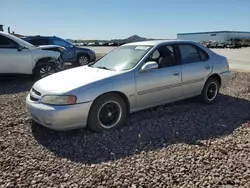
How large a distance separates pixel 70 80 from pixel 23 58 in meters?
4.75

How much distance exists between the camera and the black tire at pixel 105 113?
420 centimetres

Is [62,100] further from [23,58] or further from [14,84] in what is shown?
[14,84]

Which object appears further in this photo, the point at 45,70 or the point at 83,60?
the point at 83,60

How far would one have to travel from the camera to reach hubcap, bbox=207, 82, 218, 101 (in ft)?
20.0

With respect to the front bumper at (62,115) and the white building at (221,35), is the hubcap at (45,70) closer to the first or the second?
the front bumper at (62,115)

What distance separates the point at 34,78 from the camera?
29.2ft

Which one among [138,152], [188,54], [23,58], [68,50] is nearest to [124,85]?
[138,152]

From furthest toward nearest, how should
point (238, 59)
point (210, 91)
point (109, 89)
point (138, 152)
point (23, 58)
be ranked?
point (238, 59)
point (23, 58)
point (210, 91)
point (109, 89)
point (138, 152)

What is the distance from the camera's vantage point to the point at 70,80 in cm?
440

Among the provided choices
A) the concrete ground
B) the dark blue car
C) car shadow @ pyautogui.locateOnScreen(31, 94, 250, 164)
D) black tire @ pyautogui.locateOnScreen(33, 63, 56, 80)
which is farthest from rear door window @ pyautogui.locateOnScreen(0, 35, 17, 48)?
the concrete ground

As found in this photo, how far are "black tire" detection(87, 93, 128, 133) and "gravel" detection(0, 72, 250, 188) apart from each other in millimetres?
136

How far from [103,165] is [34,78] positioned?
6.37 metres

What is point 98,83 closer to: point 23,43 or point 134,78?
point 134,78

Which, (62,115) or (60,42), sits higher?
(60,42)
